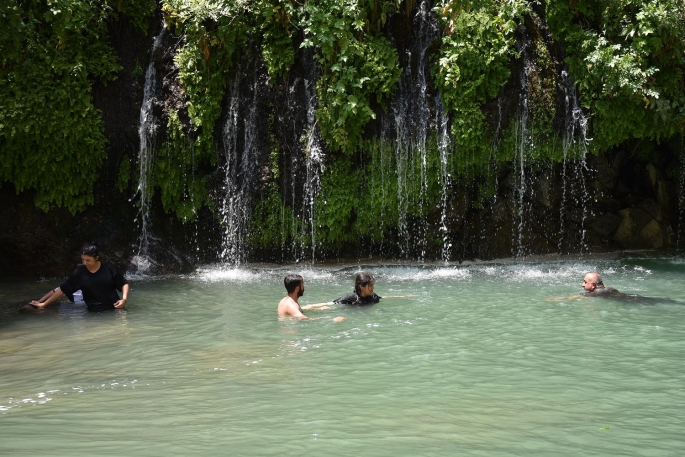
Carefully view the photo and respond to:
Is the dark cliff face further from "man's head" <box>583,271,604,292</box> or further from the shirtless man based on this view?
the shirtless man

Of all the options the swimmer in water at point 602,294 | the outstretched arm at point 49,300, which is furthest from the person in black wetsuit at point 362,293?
the outstretched arm at point 49,300

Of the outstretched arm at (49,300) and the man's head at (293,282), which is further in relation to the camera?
the outstretched arm at (49,300)

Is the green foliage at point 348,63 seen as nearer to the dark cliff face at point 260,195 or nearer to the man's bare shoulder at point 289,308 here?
the dark cliff face at point 260,195

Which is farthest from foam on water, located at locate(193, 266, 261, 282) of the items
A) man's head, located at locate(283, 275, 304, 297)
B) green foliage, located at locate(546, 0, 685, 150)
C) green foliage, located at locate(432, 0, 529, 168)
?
green foliage, located at locate(546, 0, 685, 150)

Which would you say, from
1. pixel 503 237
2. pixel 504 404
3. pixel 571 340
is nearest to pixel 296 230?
pixel 503 237

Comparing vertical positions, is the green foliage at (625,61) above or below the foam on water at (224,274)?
above

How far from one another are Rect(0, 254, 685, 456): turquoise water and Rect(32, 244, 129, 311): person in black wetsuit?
1.04 feet

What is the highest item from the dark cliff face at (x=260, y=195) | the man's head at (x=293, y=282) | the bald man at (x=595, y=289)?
the dark cliff face at (x=260, y=195)

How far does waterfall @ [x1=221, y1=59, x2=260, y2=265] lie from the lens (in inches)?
640

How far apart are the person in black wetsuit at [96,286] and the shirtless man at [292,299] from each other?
2524 mm

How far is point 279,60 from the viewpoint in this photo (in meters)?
15.8

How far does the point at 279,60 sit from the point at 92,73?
13.2ft

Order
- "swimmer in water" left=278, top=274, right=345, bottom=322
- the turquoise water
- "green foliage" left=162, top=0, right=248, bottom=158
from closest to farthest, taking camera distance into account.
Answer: the turquoise water
"swimmer in water" left=278, top=274, right=345, bottom=322
"green foliage" left=162, top=0, right=248, bottom=158

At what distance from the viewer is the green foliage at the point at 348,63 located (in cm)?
1506
